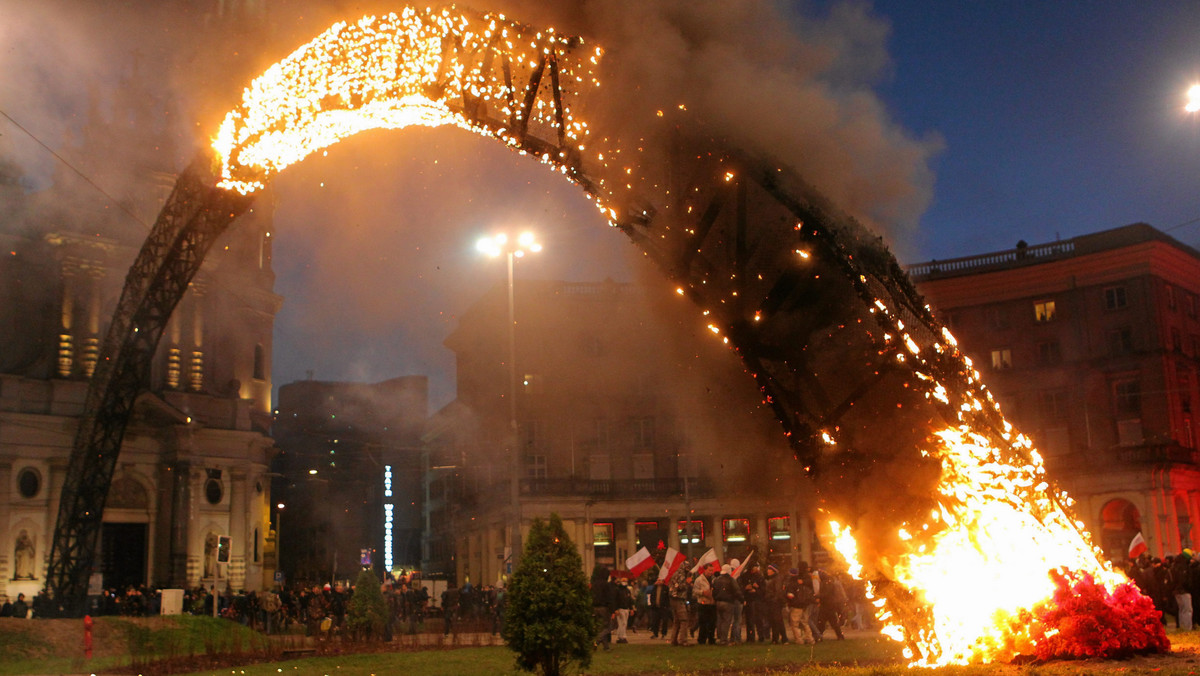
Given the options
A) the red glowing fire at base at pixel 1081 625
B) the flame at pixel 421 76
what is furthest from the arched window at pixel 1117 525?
the flame at pixel 421 76

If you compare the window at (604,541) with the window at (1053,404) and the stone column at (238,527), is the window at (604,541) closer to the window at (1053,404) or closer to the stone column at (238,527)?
the stone column at (238,527)

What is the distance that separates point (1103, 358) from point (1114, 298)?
293 centimetres

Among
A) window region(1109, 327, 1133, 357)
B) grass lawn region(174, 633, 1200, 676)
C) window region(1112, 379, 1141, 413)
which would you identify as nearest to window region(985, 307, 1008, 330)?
window region(1109, 327, 1133, 357)

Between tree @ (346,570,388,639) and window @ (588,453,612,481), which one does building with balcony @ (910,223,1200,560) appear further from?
tree @ (346,570,388,639)

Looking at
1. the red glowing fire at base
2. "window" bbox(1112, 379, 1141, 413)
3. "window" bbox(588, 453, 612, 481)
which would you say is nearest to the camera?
the red glowing fire at base

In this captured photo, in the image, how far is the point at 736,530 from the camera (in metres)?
53.1

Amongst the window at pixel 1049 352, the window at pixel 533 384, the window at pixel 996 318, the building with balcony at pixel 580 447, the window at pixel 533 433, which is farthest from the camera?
the window at pixel 533 433

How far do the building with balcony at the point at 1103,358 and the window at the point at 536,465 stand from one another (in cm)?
2191

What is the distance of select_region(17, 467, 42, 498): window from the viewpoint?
1516 inches

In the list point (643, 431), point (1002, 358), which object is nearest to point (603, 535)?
point (643, 431)

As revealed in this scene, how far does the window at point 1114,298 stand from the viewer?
155 feet

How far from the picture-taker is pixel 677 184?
934cm

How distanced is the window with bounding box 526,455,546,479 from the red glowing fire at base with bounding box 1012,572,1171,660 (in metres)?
45.3

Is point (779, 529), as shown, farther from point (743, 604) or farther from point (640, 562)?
point (743, 604)
